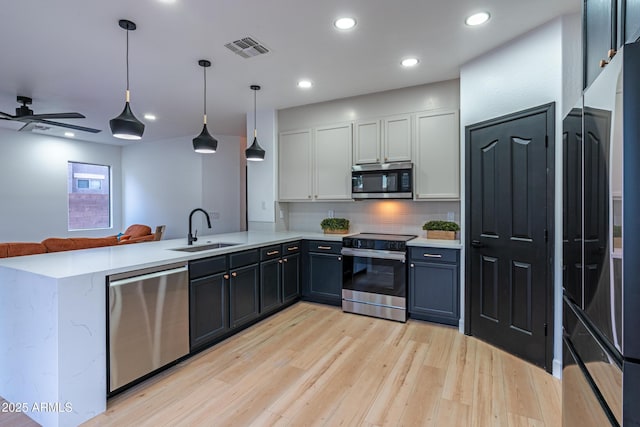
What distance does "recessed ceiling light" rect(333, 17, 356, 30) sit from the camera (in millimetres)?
2488

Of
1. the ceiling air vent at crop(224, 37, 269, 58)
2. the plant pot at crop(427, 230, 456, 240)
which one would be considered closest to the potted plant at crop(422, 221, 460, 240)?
the plant pot at crop(427, 230, 456, 240)

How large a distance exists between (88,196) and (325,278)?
626 centimetres

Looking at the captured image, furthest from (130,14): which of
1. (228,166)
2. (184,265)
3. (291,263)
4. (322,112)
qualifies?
(228,166)

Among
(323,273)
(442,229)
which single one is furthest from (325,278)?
(442,229)

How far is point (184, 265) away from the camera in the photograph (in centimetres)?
263

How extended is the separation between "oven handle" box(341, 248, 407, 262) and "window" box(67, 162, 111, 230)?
6361 mm

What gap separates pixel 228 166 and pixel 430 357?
559cm

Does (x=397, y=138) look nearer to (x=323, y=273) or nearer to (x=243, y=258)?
(x=323, y=273)

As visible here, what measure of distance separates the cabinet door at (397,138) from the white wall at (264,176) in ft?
5.51

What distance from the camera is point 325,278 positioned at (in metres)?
4.06

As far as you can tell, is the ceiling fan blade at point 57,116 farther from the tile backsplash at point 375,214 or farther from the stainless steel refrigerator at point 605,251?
the stainless steel refrigerator at point 605,251

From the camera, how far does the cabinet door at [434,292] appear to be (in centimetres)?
334

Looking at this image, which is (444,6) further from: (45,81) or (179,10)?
(45,81)

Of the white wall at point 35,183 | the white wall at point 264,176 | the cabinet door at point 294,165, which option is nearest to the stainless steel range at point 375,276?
the cabinet door at point 294,165
